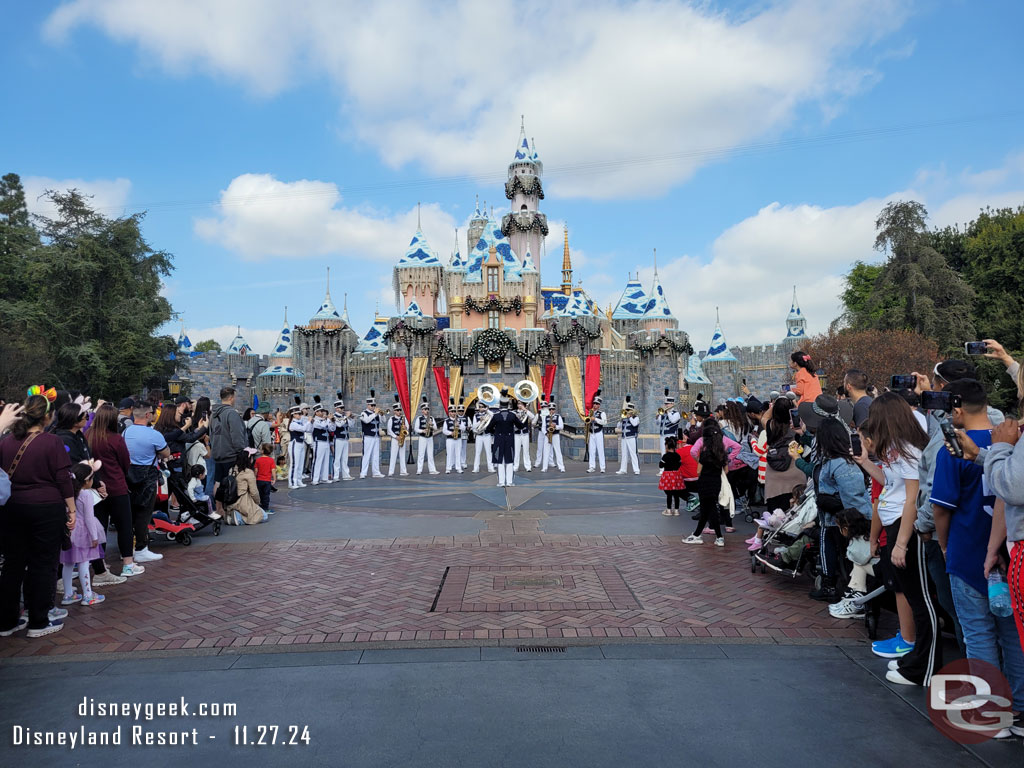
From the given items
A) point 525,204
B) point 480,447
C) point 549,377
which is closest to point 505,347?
point 549,377

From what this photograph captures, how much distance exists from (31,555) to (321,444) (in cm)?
986

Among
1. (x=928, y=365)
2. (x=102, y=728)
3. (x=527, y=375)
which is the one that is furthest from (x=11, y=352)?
(x=928, y=365)

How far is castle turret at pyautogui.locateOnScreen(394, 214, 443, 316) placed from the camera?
4031 centimetres

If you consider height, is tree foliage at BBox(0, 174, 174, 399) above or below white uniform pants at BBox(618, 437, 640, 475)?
above

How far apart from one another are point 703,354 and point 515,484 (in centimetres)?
3443

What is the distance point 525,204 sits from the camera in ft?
147

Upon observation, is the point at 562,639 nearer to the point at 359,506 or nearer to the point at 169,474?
the point at 169,474

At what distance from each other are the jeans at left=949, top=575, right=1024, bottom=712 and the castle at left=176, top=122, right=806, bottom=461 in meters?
17.3

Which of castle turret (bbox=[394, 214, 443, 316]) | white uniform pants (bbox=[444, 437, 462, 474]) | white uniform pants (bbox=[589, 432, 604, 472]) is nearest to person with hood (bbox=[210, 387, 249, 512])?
white uniform pants (bbox=[444, 437, 462, 474])

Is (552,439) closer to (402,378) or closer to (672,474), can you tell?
(672,474)

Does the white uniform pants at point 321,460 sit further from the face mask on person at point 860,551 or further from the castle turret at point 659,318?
the castle turret at point 659,318

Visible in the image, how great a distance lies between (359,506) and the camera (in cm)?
1091

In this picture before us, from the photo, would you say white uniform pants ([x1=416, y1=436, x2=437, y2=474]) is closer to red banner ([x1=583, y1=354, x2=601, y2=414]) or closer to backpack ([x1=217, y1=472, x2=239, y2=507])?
backpack ([x1=217, y1=472, x2=239, y2=507])

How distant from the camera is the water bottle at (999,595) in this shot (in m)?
2.96
